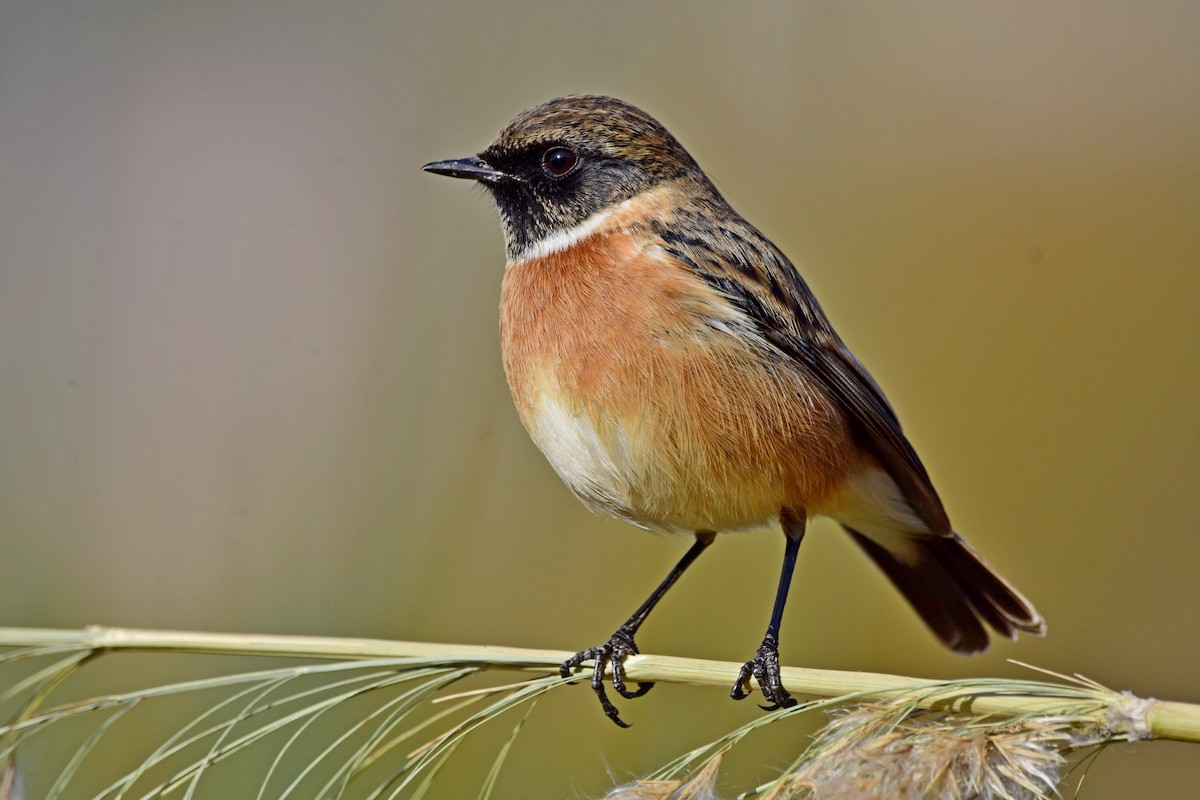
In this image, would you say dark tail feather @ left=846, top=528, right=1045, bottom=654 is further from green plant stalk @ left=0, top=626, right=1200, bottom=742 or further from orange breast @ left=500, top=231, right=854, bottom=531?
green plant stalk @ left=0, top=626, right=1200, bottom=742

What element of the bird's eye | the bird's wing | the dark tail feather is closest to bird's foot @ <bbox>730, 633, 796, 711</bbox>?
the bird's wing

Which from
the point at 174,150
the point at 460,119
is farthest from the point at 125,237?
the point at 460,119

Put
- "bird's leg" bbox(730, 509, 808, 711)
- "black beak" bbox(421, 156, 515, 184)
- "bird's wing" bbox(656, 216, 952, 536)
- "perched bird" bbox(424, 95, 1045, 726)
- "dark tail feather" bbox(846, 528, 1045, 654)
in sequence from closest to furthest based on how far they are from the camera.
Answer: "bird's leg" bbox(730, 509, 808, 711) < "perched bird" bbox(424, 95, 1045, 726) < "bird's wing" bbox(656, 216, 952, 536) < "black beak" bbox(421, 156, 515, 184) < "dark tail feather" bbox(846, 528, 1045, 654)

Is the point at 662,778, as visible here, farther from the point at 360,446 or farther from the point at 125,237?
the point at 125,237

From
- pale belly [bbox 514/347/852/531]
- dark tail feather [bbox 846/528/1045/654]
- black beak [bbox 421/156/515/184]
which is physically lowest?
dark tail feather [bbox 846/528/1045/654]

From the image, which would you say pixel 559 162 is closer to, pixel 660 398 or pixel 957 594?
pixel 660 398

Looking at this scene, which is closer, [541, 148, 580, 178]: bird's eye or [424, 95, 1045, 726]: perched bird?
[424, 95, 1045, 726]: perched bird

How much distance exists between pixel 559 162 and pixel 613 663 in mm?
1302

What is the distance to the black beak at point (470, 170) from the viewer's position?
2.64 m

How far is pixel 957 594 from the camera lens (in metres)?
2.89

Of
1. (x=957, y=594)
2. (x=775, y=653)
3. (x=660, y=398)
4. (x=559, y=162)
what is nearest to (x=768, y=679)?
(x=775, y=653)

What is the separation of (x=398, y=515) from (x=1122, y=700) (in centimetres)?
240

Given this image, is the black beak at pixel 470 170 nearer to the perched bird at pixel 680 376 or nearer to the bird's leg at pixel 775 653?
the perched bird at pixel 680 376

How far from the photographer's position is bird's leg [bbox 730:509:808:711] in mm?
2216
